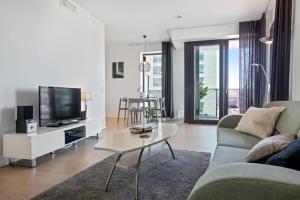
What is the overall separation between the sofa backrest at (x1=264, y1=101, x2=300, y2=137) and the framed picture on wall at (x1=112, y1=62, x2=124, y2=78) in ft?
20.3

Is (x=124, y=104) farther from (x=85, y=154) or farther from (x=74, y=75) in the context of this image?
(x=85, y=154)

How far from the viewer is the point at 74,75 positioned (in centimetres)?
448

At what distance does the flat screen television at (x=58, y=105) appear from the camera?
11.1 ft

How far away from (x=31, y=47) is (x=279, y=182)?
3566 mm

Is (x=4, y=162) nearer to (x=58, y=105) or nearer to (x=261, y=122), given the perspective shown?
(x=58, y=105)

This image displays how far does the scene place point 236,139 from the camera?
93.7 inches

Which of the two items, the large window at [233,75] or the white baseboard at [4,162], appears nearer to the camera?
the white baseboard at [4,162]

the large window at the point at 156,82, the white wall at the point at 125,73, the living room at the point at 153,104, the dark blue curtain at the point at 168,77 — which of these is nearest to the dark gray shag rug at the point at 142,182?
the living room at the point at 153,104

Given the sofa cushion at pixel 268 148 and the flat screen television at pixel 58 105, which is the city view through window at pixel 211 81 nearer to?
the flat screen television at pixel 58 105

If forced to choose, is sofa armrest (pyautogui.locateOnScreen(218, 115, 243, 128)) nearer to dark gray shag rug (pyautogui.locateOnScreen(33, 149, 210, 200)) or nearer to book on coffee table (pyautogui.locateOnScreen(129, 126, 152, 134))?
dark gray shag rug (pyautogui.locateOnScreen(33, 149, 210, 200))

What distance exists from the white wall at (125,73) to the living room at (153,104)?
2.70 ft

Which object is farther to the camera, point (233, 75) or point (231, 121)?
point (233, 75)

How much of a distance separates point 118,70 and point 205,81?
10.7 ft

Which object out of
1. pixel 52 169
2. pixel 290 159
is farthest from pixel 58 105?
pixel 290 159
